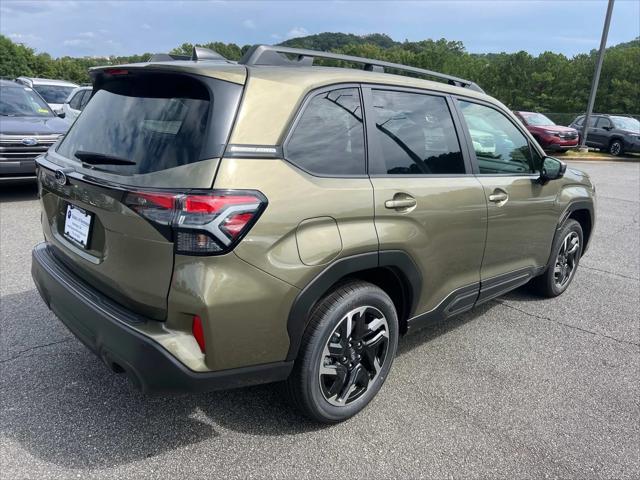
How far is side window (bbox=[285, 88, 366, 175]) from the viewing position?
231cm

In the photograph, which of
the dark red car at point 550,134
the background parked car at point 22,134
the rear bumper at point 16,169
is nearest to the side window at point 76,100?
the background parked car at point 22,134

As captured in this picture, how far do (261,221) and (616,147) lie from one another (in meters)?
22.8

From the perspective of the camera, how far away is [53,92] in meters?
15.8

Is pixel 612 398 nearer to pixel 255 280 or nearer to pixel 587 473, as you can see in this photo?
pixel 587 473

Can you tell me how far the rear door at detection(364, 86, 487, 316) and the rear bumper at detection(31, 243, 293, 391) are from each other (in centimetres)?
94

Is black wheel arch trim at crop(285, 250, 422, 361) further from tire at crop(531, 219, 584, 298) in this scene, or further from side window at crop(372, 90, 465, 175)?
tire at crop(531, 219, 584, 298)

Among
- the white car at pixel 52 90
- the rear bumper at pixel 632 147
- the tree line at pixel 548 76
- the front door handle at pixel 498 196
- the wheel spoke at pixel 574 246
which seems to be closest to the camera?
the front door handle at pixel 498 196

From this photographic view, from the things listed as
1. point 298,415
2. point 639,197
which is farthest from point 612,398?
point 639,197

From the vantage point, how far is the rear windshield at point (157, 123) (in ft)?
6.82

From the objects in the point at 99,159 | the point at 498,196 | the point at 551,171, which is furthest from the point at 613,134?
the point at 99,159

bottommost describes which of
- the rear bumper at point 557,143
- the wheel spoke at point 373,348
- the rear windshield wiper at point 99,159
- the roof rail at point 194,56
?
the wheel spoke at point 373,348

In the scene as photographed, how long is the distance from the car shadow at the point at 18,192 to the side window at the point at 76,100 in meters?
3.93

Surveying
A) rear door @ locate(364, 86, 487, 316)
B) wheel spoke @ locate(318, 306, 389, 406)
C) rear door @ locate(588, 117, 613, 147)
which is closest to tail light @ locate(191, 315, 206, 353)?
wheel spoke @ locate(318, 306, 389, 406)

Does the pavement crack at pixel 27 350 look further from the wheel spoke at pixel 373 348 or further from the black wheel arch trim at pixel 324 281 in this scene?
the wheel spoke at pixel 373 348
